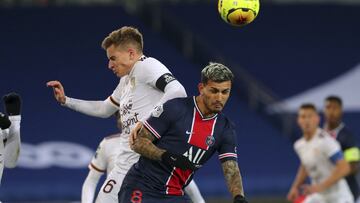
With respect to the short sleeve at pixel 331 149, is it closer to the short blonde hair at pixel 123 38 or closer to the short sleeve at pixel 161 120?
the short blonde hair at pixel 123 38

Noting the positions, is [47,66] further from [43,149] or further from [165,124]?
[165,124]

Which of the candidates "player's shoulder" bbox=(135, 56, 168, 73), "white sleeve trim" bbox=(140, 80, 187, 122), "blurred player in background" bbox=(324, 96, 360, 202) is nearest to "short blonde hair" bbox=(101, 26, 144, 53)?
"player's shoulder" bbox=(135, 56, 168, 73)

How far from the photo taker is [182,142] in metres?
6.37

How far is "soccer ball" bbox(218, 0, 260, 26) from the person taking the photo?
7.25 m

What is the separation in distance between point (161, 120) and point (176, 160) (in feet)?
0.95

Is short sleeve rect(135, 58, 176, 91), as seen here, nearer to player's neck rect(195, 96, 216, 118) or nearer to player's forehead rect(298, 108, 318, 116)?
player's neck rect(195, 96, 216, 118)

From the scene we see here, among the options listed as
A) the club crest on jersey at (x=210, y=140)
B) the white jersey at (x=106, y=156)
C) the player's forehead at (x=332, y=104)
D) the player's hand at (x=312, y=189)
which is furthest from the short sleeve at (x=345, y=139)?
the club crest on jersey at (x=210, y=140)

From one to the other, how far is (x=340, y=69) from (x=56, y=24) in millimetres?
5154

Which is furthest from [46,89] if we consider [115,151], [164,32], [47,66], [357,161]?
[115,151]

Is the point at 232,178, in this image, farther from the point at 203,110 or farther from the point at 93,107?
the point at 93,107

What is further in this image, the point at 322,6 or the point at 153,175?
the point at 322,6

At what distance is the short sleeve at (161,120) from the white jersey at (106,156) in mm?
1972

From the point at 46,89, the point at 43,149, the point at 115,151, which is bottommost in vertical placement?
the point at 115,151

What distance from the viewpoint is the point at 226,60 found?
16406 mm
